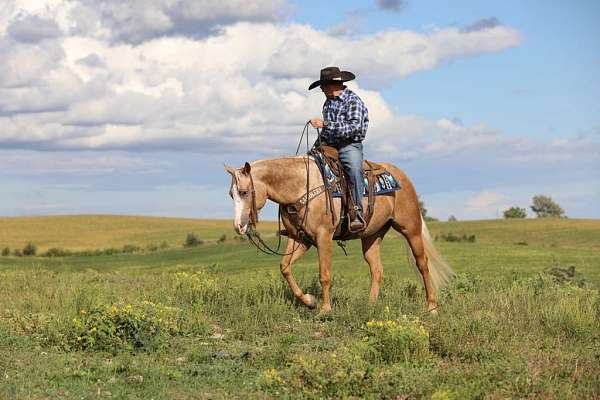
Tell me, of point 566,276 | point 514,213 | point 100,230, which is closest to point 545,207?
point 514,213

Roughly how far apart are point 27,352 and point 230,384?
123 inches

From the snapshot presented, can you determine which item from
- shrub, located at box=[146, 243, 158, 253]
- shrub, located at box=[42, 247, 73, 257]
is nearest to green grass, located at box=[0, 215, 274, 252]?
shrub, located at box=[146, 243, 158, 253]

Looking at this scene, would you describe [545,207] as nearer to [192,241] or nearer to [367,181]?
[192,241]

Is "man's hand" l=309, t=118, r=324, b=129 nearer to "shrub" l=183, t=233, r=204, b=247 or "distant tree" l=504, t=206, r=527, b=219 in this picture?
"shrub" l=183, t=233, r=204, b=247

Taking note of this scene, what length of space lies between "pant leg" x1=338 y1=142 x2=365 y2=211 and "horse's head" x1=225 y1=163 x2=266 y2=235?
1410mm

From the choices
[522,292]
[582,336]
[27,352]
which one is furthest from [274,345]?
[522,292]

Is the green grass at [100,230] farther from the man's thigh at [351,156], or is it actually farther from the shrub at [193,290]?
the man's thigh at [351,156]

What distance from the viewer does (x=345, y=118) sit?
12242 mm

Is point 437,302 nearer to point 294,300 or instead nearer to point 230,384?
point 294,300

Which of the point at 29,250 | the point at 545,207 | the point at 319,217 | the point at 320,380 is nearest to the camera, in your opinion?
the point at 320,380

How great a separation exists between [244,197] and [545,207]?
83365mm

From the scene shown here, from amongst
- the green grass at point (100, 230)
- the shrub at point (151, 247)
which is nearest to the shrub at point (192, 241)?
the green grass at point (100, 230)

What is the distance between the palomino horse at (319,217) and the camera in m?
11.5

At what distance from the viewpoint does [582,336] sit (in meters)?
10.5
